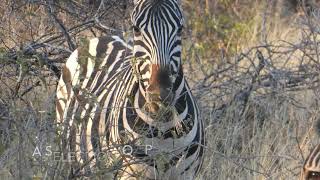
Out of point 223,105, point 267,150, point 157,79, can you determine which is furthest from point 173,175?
point 223,105

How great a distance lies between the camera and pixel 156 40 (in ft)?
13.3

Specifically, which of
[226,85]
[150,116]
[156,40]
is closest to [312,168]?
[150,116]

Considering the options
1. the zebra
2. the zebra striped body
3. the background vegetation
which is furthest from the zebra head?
the background vegetation

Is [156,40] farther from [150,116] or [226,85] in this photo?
[226,85]

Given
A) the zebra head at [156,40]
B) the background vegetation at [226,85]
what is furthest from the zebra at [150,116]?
the background vegetation at [226,85]

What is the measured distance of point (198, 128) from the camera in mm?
4340

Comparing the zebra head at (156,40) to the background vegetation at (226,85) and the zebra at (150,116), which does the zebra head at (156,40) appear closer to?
the zebra at (150,116)

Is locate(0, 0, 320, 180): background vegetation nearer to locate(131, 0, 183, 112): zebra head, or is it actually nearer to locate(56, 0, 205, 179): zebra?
locate(56, 0, 205, 179): zebra

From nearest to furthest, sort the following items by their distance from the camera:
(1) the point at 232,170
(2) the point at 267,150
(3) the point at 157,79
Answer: (3) the point at 157,79, (1) the point at 232,170, (2) the point at 267,150

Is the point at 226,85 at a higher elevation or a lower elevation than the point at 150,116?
higher

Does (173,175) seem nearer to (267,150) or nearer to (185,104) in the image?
(185,104)

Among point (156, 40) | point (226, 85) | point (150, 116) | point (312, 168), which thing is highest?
point (156, 40)

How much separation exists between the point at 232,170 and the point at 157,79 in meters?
1.56

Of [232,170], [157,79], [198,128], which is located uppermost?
[157,79]
